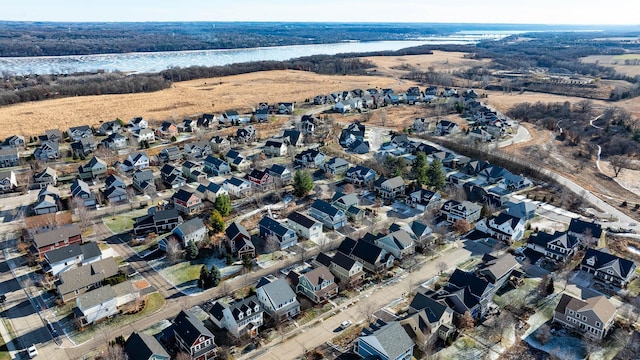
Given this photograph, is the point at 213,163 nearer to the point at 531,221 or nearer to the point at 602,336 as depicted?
the point at 531,221

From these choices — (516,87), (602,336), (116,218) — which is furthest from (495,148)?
(516,87)

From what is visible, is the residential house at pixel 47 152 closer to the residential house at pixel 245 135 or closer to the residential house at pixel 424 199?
the residential house at pixel 245 135

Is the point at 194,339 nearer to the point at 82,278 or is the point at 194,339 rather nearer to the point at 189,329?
the point at 189,329

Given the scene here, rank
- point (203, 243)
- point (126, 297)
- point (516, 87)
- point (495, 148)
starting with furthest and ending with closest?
point (516, 87)
point (495, 148)
point (203, 243)
point (126, 297)

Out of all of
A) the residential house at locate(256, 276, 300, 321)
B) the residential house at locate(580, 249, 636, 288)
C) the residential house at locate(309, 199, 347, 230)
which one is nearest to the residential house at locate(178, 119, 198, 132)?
the residential house at locate(309, 199, 347, 230)

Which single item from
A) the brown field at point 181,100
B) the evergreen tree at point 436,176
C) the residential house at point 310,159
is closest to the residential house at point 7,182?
the brown field at point 181,100

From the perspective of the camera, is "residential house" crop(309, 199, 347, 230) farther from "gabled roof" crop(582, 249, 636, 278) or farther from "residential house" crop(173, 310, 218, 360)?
"gabled roof" crop(582, 249, 636, 278)

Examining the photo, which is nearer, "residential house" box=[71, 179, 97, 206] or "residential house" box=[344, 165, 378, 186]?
"residential house" box=[71, 179, 97, 206]

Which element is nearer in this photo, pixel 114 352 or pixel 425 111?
pixel 114 352
